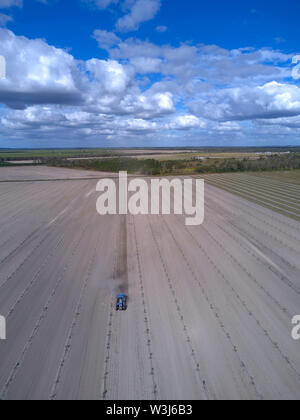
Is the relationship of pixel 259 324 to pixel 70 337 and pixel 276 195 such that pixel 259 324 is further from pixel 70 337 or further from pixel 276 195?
pixel 276 195

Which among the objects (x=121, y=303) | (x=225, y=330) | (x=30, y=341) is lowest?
(x=30, y=341)

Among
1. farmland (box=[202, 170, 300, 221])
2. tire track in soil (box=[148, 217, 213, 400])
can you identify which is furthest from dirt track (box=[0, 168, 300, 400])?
farmland (box=[202, 170, 300, 221])

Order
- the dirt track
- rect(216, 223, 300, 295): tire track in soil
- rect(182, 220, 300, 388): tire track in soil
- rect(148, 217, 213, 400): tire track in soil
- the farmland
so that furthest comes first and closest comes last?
the farmland, rect(216, 223, 300, 295): tire track in soil, rect(182, 220, 300, 388): tire track in soil, the dirt track, rect(148, 217, 213, 400): tire track in soil

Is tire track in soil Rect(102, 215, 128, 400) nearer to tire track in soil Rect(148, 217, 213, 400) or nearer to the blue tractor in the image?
the blue tractor

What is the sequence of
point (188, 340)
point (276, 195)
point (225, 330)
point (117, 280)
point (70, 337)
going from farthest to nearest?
1. point (276, 195)
2. point (117, 280)
3. point (225, 330)
4. point (70, 337)
5. point (188, 340)

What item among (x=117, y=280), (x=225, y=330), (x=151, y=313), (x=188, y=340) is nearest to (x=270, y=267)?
(x=225, y=330)
